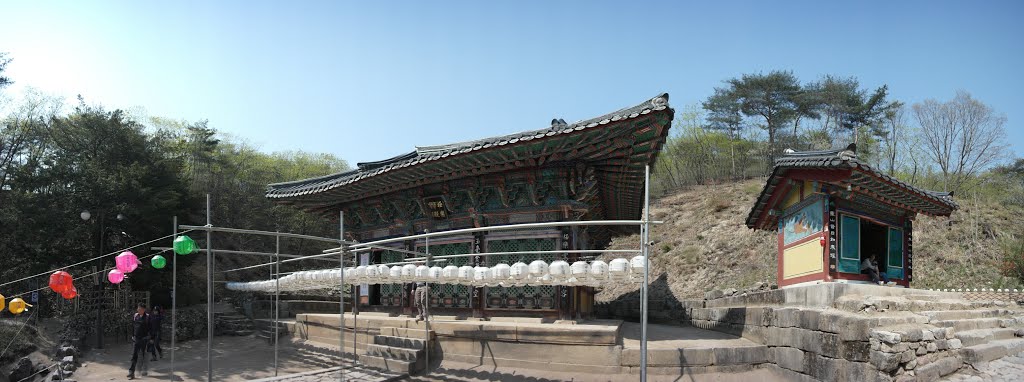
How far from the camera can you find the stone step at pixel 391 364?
392 inches

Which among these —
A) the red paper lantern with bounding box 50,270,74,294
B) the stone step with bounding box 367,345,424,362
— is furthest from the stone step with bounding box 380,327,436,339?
the red paper lantern with bounding box 50,270,74,294

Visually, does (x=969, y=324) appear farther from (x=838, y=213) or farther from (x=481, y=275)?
(x=481, y=275)

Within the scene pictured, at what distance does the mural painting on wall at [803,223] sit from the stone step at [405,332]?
794 cm

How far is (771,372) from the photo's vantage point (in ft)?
29.6

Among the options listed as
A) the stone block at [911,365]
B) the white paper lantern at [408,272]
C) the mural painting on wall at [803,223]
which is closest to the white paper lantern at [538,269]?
the white paper lantern at [408,272]

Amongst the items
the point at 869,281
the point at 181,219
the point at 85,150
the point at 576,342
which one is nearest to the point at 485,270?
the point at 576,342

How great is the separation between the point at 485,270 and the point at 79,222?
15.3 metres

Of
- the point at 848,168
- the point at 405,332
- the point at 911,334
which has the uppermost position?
the point at 848,168

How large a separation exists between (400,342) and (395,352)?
0.39 meters

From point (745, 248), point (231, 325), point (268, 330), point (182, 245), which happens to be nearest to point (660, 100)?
point (182, 245)

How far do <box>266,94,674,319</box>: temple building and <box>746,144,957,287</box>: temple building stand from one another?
312 centimetres

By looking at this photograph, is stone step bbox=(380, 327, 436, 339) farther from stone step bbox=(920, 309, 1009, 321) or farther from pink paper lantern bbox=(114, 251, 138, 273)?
stone step bbox=(920, 309, 1009, 321)

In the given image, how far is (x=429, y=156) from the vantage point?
1139cm

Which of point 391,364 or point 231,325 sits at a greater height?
point 391,364
